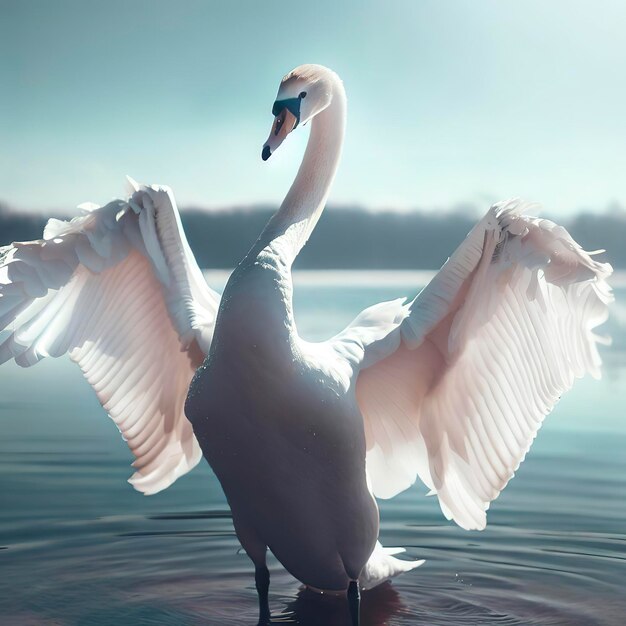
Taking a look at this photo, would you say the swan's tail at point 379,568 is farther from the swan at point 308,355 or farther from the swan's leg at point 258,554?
the swan's leg at point 258,554

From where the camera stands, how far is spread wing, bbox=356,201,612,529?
8.89 ft

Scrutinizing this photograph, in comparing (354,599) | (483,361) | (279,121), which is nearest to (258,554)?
(354,599)

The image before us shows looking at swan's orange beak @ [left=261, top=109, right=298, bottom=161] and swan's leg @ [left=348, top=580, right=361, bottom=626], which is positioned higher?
swan's orange beak @ [left=261, top=109, right=298, bottom=161]

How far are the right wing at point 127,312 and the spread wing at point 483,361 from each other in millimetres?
626

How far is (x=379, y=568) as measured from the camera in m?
3.32

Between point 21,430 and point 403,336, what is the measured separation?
15.8 feet

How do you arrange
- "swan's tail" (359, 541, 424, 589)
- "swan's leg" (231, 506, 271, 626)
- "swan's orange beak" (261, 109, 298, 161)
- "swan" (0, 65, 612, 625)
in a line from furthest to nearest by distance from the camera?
1. "swan's tail" (359, 541, 424, 589)
2. "swan's leg" (231, 506, 271, 626)
3. "swan's orange beak" (261, 109, 298, 161)
4. "swan" (0, 65, 612, 625)

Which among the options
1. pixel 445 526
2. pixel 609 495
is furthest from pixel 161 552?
pixel 609 495

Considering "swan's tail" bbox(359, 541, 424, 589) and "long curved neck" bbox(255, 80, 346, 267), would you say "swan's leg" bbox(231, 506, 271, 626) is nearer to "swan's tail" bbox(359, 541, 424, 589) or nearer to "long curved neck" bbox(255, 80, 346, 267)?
"swan's tail" bbox(359, 541, 424, 589)

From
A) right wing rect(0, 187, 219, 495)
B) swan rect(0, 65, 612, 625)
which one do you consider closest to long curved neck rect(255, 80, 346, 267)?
swan rect(0, 65, 612, 625)

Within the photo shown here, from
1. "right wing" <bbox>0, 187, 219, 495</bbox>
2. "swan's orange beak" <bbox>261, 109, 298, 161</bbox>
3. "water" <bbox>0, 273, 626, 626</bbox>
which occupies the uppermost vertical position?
"swan's orange beak" <bbox>261, 109, 298, 161</bbox>

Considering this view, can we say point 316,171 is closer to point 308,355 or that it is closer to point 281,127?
point 281,127

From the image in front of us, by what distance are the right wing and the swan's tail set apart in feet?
2.40

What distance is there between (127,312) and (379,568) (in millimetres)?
1142
